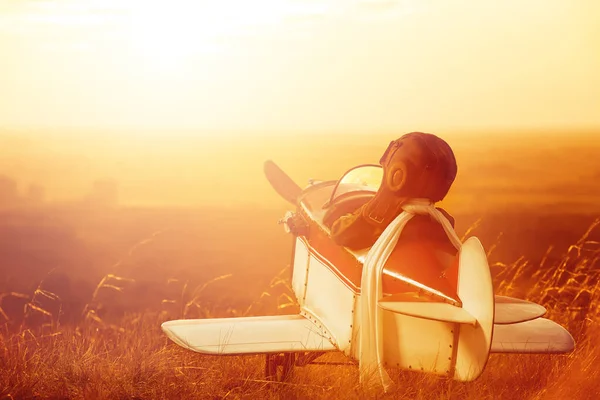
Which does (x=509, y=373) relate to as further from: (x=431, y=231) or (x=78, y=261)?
(x=78, y=261)

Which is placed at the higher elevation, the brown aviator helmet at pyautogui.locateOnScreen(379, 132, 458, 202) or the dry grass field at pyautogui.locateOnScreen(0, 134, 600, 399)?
the brown aviator helmet at pyautogui.locateOnScreen(379, 132, 458, 202)

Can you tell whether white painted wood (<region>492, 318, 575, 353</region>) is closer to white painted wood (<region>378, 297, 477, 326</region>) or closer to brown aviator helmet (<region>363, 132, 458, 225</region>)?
white painted wood (<region>378, 297, 477, 326</region>)

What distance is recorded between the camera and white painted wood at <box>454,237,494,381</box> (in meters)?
4.88

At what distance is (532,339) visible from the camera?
6219 mm

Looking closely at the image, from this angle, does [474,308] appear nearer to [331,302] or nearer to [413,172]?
[413,172]

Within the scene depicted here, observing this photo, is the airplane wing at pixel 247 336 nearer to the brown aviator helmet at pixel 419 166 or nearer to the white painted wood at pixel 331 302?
the white painted wood at pixel 331 302

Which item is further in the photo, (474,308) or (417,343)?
(417,343)

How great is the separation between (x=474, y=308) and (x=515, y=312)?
0.30 meters

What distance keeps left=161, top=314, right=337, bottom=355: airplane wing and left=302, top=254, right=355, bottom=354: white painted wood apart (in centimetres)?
13

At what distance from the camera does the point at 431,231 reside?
5.51 meters

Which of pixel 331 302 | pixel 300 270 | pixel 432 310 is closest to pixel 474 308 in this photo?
pixel 432 310

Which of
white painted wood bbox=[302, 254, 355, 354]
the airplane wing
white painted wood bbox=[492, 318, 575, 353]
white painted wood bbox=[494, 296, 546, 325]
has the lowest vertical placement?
the airplane wing

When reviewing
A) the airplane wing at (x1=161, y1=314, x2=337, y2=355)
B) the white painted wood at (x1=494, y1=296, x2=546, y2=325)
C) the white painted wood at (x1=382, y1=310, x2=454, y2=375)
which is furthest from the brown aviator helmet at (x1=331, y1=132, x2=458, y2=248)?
the airplane wing at (x1=161, y1=314, x2=337, y2=355)

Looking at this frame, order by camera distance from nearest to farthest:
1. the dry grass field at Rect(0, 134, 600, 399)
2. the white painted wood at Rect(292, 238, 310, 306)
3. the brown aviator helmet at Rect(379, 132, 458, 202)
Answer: the brown aviator helmet at Rect(379, 132, 458, 202)
the dry grass field at Rect(0, 134, 600, 399)
the white painted wood at Rect(292, 238, 310, 306)
